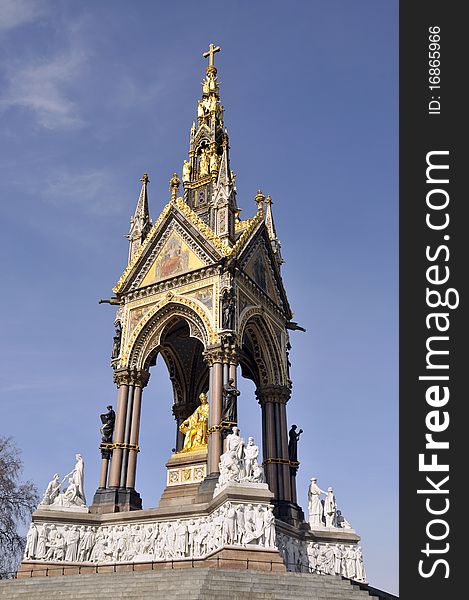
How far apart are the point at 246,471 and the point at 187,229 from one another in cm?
980

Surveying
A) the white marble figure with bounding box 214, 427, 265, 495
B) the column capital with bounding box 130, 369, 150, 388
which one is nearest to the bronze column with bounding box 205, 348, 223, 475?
the white marble figure with bounding box 214, 427, 265, 495

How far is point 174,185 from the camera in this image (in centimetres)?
2622

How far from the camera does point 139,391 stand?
2255 cm

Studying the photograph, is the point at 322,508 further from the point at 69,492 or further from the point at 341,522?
the point at 69,492

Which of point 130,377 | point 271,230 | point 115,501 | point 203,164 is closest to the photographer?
point 115,501

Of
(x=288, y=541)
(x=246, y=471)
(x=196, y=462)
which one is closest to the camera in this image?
(x=246, y=471)

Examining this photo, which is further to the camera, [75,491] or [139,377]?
[139,377]

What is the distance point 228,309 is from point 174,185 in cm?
709

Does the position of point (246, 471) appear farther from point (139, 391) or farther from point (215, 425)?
point (139, 391)

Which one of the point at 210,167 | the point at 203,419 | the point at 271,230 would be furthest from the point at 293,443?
the point at 210,167

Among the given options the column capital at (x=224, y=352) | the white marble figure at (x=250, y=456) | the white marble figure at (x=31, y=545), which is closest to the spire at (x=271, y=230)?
the column capital at (x=224, y=352)

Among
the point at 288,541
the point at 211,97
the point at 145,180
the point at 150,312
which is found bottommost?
the point at 288,541

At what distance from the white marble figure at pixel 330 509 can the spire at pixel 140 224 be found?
37.3ft

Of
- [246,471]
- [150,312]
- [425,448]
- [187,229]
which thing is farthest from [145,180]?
[425,448]
